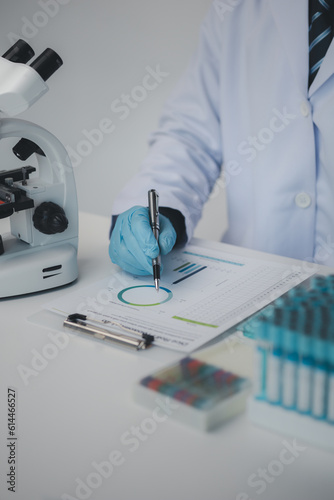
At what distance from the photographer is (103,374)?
821mm

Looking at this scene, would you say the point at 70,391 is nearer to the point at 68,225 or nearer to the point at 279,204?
the point at 68,225

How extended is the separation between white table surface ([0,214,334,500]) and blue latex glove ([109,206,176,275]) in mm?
252

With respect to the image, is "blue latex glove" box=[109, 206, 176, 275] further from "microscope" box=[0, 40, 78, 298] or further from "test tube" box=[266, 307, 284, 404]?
"test tube" box=[266, 307, 284, 404]

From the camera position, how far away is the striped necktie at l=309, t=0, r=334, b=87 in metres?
1.38

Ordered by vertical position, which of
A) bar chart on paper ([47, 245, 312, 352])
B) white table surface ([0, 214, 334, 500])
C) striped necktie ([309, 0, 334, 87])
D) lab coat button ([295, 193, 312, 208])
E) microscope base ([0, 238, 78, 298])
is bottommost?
white table surface ([0, 214, 334, 500])

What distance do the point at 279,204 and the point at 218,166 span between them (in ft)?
0.92

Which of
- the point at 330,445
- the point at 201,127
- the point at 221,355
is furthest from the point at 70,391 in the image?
the point at 201,127

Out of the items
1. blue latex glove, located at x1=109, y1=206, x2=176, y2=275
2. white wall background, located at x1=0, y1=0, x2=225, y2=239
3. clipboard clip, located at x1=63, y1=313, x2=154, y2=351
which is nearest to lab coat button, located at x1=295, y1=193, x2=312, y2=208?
blue latex glove, located at x1=109, y1=206, x2=176, y2=275

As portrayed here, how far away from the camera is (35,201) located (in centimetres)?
110

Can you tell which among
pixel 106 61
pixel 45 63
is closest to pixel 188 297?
pixel 45 63

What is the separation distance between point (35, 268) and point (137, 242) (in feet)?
0.70

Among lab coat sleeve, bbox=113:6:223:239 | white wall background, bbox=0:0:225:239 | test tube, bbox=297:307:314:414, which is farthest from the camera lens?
white wall background, bbox=0:0:225:239

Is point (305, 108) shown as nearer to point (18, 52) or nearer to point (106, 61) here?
point (18, 52)

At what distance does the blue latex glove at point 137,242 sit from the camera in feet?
3.61
